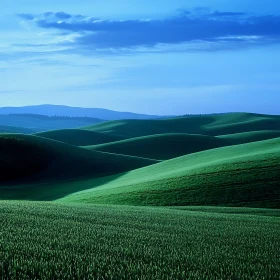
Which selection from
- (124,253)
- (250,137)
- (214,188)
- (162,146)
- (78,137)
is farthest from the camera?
(78,137)

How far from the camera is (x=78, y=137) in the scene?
160 metres

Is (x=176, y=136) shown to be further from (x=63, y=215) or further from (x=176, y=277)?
(x=176, y=277)

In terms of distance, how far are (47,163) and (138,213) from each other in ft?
196

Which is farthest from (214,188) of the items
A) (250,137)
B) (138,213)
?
(250,137)

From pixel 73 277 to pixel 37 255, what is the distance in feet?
5.62

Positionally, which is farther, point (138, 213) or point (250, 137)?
point (250, 137)

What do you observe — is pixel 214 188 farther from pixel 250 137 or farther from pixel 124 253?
pixel 250 137

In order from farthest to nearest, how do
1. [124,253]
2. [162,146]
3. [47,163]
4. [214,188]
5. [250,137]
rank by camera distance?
[250,137] → [162,146] → [47,163] → [214,188] → [124,253]

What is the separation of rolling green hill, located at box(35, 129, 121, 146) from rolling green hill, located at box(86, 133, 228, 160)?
1220 inches

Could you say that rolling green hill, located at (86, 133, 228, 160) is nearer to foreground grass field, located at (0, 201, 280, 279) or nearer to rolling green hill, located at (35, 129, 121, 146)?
rolling green hill, located at (35, 129, 121, 146)

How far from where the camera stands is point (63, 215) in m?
17.3

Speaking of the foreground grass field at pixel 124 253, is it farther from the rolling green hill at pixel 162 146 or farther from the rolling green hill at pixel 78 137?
the rolling green hill at pixel 78 137

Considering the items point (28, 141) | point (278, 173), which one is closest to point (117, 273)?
point (278, 173)

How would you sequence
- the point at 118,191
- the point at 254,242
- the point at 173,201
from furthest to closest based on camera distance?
1. the point at 118,191
2. the point at 173,201
3. the point at 254,242
